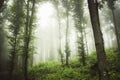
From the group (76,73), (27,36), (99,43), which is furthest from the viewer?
(27,36)

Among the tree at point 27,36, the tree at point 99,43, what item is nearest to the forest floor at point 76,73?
the tree at point 27,36

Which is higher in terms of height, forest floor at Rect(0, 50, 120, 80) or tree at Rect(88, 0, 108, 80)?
tree at Rect(88, 0, 108, 80)

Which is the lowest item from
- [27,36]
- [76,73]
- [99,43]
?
[76,73]

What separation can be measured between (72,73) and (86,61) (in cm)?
634

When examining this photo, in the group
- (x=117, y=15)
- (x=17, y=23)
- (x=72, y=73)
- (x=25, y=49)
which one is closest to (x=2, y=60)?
(x=17, y=23)

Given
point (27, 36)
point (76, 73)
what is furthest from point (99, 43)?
point (27, 36)

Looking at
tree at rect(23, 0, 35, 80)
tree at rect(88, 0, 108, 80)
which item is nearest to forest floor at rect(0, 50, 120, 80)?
tree at rect(23, 0, 35, 80)

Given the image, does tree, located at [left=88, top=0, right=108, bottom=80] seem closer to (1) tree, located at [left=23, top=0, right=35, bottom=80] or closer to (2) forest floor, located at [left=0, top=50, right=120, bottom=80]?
(2) forest floor, located at [left=0, top=50, right=120, bottom=80]

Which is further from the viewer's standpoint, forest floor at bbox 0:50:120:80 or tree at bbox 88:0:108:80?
forest floor at bbox 0:50:120:80

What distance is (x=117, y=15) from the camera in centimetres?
3859

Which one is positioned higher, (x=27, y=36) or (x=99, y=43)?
(x=27, y=36)

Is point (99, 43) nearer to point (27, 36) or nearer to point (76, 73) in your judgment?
point (76, 73)

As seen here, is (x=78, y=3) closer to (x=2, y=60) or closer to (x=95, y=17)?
(x=95, y=17)

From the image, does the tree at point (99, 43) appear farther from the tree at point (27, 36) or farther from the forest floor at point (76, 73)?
the tree at point (27, 36)
